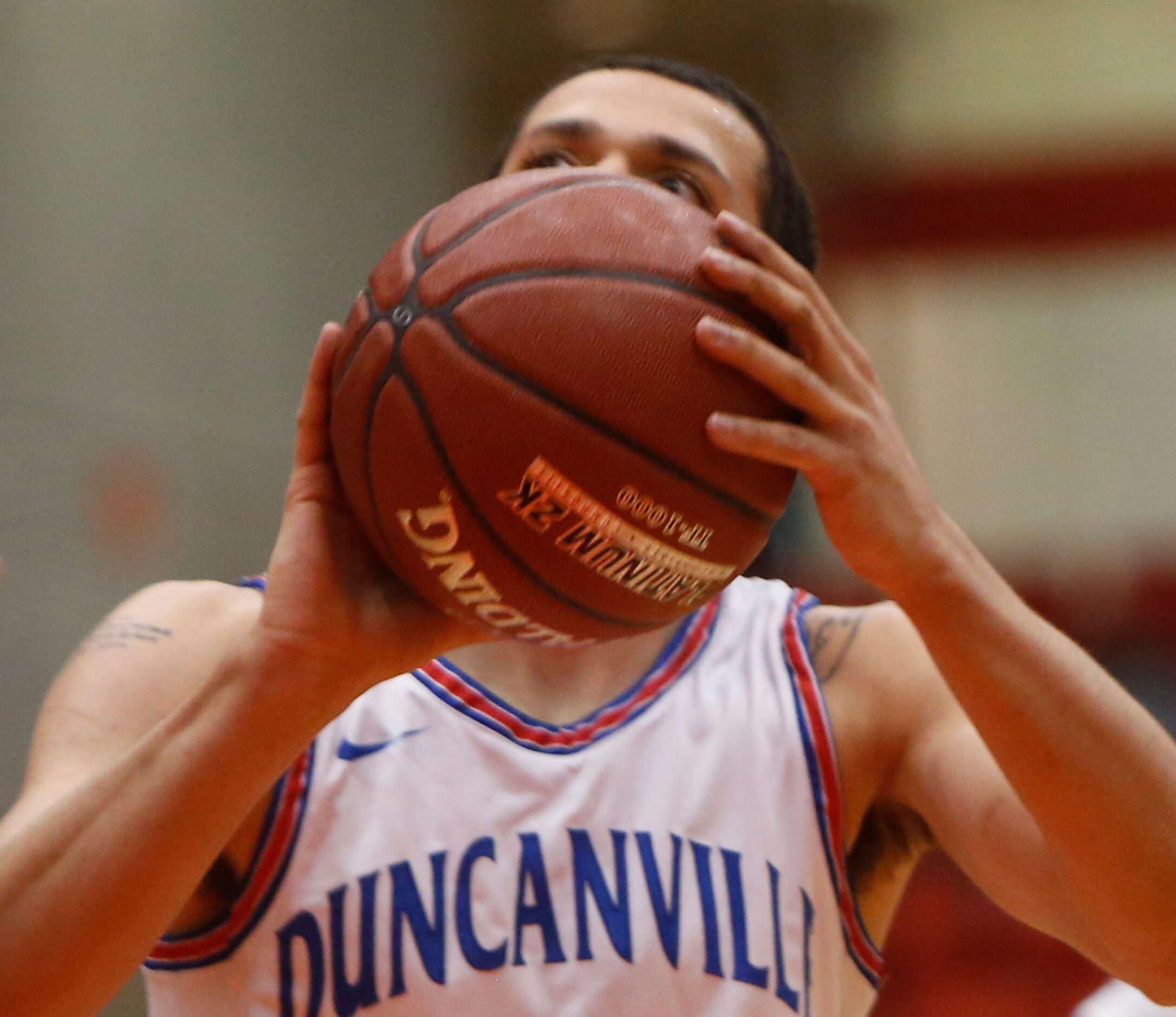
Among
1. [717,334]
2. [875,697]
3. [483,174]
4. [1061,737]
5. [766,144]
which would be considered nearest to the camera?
[717,334]

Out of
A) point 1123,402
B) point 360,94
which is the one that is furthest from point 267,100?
point 1123,402

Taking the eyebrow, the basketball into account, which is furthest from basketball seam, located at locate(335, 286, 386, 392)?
the eyebrow

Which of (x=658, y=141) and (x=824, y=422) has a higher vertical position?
(x=658, y=141)

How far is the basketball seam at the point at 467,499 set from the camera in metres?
1.45

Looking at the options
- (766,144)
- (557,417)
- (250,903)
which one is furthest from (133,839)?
(766,144)

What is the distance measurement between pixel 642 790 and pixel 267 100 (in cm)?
439

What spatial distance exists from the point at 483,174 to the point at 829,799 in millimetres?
1895

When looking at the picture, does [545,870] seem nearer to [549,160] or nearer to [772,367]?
[772,367]

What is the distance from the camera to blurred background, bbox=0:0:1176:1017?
4250mm

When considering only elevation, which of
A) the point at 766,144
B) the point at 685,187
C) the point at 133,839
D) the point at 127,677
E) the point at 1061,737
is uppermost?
the point at 766,144

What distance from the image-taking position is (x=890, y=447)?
4.92ft

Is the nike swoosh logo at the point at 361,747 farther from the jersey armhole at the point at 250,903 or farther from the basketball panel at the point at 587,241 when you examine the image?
the basketball panel at the point at 587,241

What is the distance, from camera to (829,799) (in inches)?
73.2

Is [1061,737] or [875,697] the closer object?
[1061,737]
